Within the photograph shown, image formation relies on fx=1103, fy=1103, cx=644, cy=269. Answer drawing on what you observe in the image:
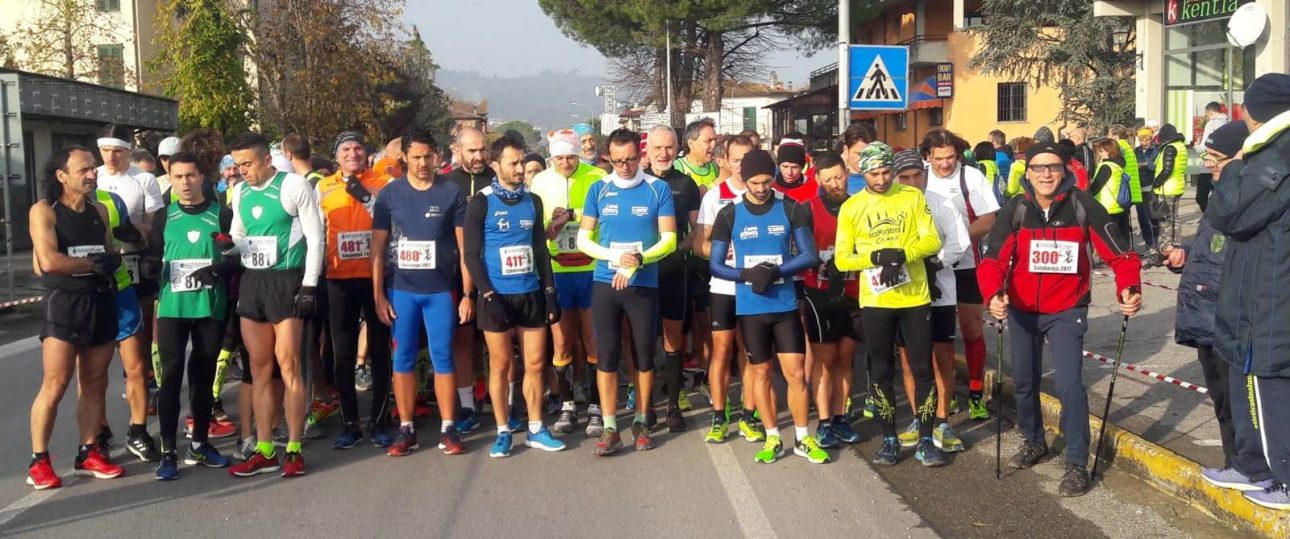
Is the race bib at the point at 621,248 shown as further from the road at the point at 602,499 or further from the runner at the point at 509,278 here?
the road at the point at 602,499

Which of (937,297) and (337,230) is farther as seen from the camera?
(337,230)

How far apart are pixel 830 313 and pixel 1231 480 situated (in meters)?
2.51

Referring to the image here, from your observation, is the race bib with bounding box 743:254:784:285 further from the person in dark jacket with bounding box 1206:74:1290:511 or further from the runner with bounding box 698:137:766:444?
the person in dark jacket with bounding box 1206:74:1290:511

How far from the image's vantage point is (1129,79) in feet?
104

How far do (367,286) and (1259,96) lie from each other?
5364 mm

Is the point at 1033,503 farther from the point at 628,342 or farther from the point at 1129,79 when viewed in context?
the point at 1129,79

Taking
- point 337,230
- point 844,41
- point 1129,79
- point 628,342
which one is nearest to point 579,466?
point 628,342

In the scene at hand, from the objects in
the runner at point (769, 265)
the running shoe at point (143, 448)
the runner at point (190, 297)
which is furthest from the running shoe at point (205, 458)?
the runner at point (769, 265)

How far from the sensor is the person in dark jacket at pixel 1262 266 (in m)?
4.67

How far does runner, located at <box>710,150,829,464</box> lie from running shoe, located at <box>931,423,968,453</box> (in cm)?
73

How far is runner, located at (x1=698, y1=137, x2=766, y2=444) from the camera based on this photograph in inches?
281

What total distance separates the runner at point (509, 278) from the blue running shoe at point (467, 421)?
64 cm

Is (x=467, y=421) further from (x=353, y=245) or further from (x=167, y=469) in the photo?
(x=167, y=469)

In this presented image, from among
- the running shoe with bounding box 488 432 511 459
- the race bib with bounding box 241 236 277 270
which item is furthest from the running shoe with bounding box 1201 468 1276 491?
the race bib with bounding box 241 236 277 270
